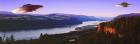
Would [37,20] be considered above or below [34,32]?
above

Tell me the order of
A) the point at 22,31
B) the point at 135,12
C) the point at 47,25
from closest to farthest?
the point at 22,31
the point at 47,25
the point at 135,12

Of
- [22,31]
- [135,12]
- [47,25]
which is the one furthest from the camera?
[135,12]

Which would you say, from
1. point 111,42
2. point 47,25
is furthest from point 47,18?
point 111,42

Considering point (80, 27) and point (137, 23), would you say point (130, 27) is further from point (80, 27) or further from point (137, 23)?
point (80, 27)

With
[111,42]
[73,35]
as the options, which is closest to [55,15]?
[73,35]

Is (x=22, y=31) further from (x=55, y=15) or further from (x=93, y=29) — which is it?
(x=93, y=29)

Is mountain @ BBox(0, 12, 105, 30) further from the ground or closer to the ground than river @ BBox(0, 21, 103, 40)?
further from the ground

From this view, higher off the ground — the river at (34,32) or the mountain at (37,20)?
the mountain at (37,20)

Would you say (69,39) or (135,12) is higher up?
(135,12)

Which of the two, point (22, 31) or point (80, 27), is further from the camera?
point (80, 27)
